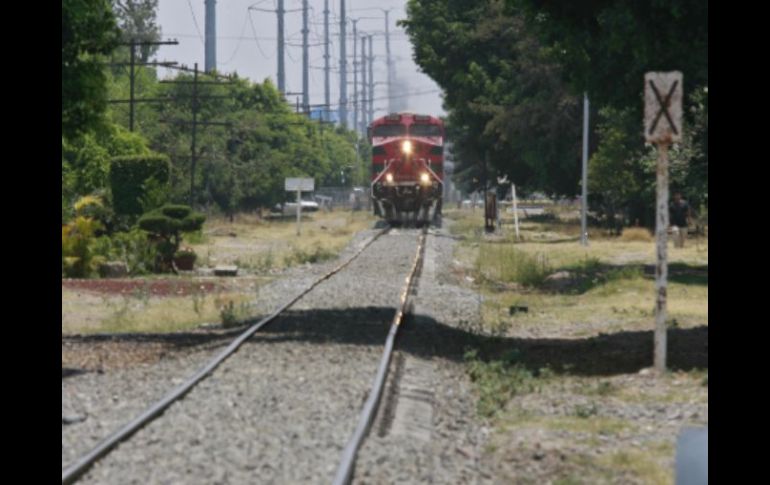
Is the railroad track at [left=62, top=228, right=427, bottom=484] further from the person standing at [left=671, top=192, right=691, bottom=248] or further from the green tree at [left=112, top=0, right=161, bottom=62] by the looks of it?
the green tree at [left=112, top=0, right=161, bottom=62]

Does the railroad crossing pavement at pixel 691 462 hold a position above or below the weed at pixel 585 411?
above

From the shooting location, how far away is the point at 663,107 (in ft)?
44.1

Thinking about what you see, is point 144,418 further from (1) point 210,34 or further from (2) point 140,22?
(2) point 140,22

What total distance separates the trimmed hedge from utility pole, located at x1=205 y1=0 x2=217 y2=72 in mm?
47184

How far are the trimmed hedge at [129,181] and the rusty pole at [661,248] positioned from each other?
2553cm

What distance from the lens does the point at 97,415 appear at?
1111cm

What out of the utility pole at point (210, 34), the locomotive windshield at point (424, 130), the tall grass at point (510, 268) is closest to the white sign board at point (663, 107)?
the tall grass at point (510, 268)

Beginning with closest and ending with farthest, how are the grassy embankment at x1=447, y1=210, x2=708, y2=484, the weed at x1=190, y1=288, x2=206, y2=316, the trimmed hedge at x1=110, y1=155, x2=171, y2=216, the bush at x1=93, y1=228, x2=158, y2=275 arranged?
the grassy embankment at x1=447, y1=210, x2=708, y2=484 → the weed at x1=190, y1=288, x2=206, y2=316 → the bush at x1=93, y1=228, x2=158, y2=275 → the trimmed hedge at x1=110, y1=155, x2=171, y2=216

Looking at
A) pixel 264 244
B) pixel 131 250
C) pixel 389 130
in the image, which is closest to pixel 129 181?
pixel 131 250

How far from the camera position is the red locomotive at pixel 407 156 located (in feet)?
161

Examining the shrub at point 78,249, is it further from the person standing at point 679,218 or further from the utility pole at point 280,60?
the utility pole at point 280,60

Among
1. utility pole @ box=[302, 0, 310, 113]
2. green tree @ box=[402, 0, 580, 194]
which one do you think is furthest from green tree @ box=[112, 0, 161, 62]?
green tree @ box=[402, 0, 580, 194]

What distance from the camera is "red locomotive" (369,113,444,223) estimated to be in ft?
161
